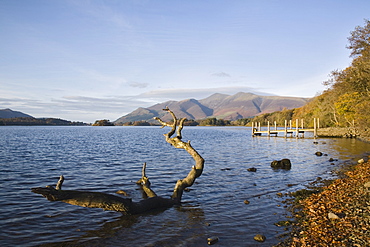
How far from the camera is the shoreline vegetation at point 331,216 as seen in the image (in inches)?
326

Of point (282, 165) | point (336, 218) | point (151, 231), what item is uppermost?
point (336, 218)

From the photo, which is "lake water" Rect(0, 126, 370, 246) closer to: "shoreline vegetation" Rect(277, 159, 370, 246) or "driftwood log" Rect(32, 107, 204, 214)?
"driftwood log" Rect(32, 107, 204, 214)

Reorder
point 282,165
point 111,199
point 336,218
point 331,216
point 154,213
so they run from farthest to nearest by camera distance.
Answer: point 282,165, point 154,213, point 111,199, point 331,216, point 336,218

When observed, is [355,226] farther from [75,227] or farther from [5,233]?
[5,233]

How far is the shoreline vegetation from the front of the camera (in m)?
8.29

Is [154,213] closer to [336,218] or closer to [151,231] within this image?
[151,231]

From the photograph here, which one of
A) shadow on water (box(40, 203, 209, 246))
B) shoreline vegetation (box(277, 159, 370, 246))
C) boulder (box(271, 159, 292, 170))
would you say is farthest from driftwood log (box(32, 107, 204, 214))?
boulder (box(271, 159, 292, 170))

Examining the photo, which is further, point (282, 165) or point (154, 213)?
point (282, 165)

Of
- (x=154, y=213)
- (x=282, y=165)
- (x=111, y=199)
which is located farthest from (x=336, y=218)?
(x=282, y=165)

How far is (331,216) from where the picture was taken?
1004cm

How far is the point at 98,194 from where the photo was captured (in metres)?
10.5

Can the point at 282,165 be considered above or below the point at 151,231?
above

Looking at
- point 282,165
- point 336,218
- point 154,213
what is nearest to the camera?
point 336,218

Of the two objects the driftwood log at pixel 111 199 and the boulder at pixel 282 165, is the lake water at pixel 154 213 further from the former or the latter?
the boulder at pixel 282 165
